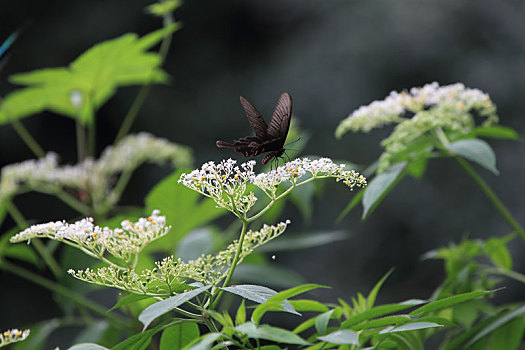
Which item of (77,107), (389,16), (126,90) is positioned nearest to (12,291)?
(126,90)

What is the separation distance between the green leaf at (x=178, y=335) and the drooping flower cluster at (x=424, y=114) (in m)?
0.34

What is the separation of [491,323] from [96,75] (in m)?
0.90

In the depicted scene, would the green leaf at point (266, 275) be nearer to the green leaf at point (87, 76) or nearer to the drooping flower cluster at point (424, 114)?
the drooping flower cluster at point (424, 114)

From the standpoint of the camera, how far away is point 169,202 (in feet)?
2.99

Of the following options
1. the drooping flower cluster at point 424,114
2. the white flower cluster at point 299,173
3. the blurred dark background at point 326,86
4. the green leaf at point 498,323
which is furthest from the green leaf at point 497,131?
the blurred dark background at point 326,86

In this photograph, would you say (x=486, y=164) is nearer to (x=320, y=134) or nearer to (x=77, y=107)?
(x=77, y=107)

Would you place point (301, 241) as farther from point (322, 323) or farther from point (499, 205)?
point (322, 323)

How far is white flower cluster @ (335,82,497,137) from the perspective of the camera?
31.0 inches

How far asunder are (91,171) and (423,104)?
28.3 inches

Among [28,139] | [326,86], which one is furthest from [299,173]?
[326,86]

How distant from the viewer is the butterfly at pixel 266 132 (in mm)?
535

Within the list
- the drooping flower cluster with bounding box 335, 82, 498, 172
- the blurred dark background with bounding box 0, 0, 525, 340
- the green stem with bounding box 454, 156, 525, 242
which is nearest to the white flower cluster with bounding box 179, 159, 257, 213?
the drooping flower cluster with bounding box 335, 82, 498, 172

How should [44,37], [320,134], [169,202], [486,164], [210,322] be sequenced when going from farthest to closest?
[44,37] < [320,134] < [169,202] < [486,164] < [210,322]

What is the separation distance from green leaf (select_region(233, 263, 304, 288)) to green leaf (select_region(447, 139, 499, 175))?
0.43m
